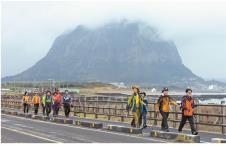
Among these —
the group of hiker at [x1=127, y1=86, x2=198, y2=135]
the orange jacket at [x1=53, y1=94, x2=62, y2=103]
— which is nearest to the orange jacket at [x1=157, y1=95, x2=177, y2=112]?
the group of hiker at [x1=127, y1=86, x2=198, y2=135]

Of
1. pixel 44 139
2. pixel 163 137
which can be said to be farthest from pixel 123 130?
pixel 44 139

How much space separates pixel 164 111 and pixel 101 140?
3595 mm

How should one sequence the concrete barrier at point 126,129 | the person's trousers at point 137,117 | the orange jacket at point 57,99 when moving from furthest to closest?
the orange jacket at point 57,99
the person's trousers at point 137,117
the concrete barrier at point 126,129

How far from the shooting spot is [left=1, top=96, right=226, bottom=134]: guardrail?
20.0 m

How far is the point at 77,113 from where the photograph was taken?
33.8 m

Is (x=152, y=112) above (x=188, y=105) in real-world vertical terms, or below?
below

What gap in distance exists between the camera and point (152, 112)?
25.8 m

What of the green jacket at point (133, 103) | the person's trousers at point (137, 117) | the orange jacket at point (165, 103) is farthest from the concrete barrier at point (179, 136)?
the green jacket at point (133, 103)

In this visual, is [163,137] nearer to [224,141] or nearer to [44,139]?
[224,141]

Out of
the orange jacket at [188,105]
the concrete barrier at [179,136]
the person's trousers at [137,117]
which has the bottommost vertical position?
the concrete barrier at [179,136]

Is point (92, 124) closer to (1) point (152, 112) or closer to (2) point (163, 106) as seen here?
(1) point (152, 112)

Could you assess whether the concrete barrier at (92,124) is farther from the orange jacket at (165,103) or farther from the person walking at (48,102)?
the person walking at (48,102)

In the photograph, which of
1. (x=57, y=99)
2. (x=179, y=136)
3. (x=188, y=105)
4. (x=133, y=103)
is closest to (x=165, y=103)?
(x=188, y=105)

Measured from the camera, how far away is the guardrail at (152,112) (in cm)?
2003
